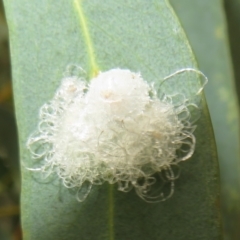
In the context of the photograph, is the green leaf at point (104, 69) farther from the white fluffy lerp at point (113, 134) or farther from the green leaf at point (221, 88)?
the green leaf at point (221, 88)

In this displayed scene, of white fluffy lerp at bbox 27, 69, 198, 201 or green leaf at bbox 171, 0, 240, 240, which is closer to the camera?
white fluffy lerp at bbox 27, 69, 198, 201

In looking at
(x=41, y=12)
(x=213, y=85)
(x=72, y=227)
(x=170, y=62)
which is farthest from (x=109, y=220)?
(x=213, y=85)

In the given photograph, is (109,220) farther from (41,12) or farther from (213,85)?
(213,85)

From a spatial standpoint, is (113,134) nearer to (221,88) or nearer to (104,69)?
(104,69)

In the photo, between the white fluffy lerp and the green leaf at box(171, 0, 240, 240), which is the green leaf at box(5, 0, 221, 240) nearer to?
the white fluffy lerp

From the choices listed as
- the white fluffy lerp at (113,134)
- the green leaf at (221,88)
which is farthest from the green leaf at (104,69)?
the green leaf at (221,88)

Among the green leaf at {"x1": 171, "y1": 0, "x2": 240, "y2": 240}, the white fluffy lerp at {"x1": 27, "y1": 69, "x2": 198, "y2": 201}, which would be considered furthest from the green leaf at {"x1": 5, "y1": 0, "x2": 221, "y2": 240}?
the green leaf at {"x1": 171, "y1": 0, "x2": 240, "y2": 240}
